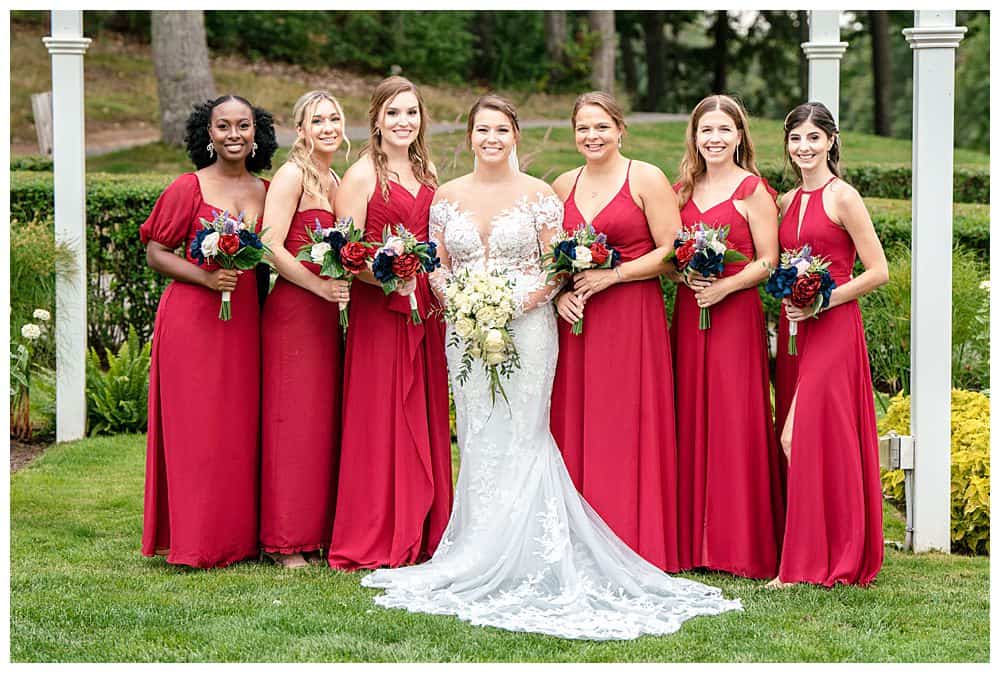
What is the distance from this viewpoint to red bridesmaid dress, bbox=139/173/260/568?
637 cm

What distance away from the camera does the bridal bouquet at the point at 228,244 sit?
6055 mm

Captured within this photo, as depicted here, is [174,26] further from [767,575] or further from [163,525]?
[767,575]

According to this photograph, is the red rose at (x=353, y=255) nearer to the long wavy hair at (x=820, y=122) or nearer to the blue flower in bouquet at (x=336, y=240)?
the blue flower in bouquet at (x=336, y=240)

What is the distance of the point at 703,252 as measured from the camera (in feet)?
19.6

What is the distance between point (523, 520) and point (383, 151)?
1987 mm

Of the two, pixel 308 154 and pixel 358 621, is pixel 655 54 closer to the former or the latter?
pixel 308 154

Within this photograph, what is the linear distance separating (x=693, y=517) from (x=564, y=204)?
5.63ft

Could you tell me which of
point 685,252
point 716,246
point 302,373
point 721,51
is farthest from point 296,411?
point 721,51

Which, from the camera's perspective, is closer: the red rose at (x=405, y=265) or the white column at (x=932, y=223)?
the red rose at (x=405, y=265)

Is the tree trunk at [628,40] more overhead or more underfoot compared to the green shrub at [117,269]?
more overhead

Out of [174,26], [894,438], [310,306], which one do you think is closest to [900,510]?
[894,438]

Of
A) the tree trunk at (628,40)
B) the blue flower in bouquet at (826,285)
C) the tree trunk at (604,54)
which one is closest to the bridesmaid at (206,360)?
the blue flower in bouquet at (826,285)

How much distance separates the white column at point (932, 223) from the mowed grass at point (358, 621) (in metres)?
0.82

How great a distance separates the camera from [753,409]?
6305 mm
